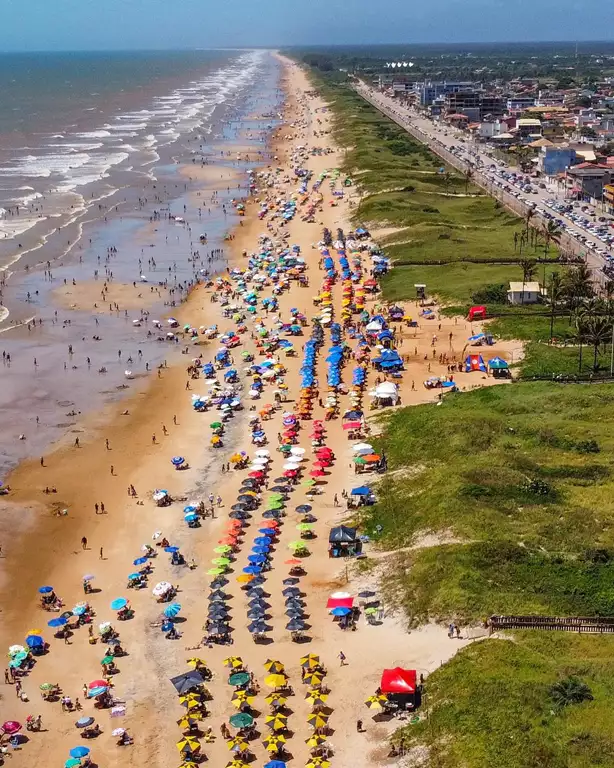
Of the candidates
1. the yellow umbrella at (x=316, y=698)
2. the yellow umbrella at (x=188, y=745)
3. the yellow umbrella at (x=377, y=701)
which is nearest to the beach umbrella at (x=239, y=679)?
the yellow umbrella at (x=316, y=698)

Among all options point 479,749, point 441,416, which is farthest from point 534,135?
point 479,749

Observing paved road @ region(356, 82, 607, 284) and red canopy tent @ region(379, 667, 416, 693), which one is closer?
red canopy tent @ region(379, 667, 416, 693)

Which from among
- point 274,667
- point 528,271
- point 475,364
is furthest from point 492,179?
point 274,667

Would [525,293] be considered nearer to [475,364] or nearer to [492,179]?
[475,364]

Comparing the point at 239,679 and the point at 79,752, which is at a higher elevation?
the point at 239,679

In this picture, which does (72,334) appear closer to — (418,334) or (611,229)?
(418,334)

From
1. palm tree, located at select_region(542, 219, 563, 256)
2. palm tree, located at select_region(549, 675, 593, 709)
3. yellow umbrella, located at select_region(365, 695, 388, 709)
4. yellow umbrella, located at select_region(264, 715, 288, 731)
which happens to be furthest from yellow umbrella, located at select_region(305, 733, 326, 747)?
palm tree, located at select_region(542, 219, 563, 256)

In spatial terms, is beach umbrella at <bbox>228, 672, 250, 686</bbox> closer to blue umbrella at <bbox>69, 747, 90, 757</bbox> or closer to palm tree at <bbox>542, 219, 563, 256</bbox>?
blue umbrella at <bbox>69, 747, 90, 757</bbox>
